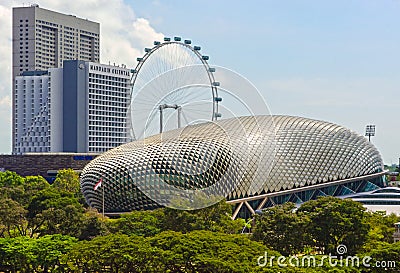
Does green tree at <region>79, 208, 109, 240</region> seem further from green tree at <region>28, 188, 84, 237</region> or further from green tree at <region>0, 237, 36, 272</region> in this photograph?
green tree at <region>0, 237, 36, 272</region>

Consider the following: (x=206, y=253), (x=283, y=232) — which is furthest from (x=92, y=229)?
(x=206, y=253)

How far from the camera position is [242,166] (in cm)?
10725

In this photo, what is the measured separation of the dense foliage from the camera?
55438mm

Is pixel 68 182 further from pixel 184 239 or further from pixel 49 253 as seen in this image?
pixel 184 239

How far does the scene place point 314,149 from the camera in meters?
114

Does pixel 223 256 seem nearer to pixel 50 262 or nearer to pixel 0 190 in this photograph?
pixel 50 262

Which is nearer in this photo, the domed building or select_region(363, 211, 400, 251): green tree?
select_region(363, 211, 400, 251): green tree

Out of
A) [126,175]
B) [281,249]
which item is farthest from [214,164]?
[281,249]

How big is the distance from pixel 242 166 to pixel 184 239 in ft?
161

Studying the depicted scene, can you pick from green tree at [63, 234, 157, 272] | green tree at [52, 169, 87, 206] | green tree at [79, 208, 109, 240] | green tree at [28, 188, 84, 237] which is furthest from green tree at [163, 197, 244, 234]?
green tree at [52, 169, 87, 206]

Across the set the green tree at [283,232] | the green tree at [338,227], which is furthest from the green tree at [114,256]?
the green tree at [338,227]

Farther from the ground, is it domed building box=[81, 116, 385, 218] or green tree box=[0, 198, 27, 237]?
domed building box=[81, 116, 385, 218]

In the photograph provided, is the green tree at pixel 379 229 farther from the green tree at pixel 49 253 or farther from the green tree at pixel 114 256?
the green tree at pixel 49 253

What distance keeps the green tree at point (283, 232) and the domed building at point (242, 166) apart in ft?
91.9
